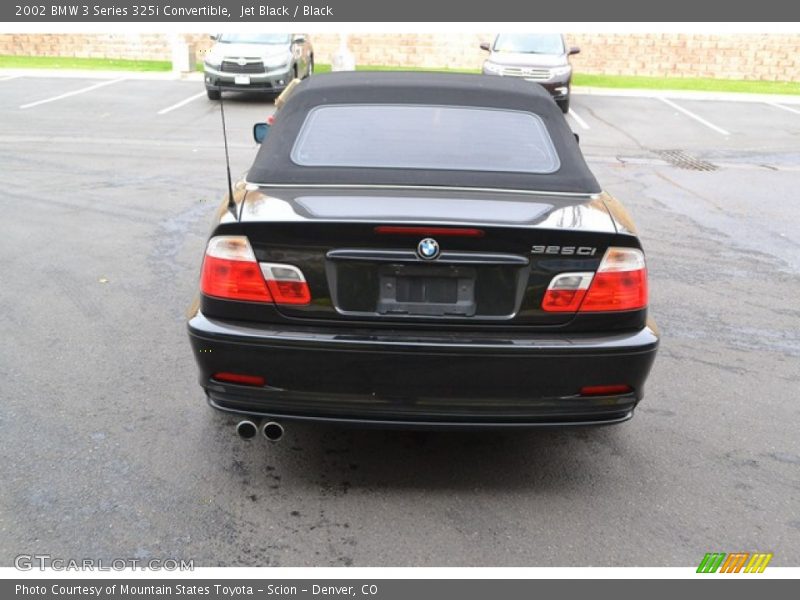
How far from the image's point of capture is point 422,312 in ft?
10.6

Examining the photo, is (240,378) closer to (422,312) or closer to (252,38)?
(422,312)

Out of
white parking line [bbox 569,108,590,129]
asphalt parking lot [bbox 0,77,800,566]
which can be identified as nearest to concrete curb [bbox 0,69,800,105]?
white parking line [bbox 569,108,590,129]

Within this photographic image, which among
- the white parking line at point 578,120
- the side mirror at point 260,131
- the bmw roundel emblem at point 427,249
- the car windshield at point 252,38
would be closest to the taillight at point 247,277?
the bmw roundel emblem at point 427,249

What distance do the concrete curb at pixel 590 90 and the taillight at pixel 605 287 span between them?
18057mm

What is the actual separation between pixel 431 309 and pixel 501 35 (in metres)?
16.9

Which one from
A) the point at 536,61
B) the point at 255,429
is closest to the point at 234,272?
the point at 255,429

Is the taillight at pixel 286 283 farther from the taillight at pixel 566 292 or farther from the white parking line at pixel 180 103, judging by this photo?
the white parking line at pixel 180 103

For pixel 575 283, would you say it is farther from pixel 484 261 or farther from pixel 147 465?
pixel 147 465

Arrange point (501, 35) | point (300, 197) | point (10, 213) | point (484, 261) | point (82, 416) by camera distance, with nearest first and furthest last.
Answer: point (484, 261) < point (300, 197) < point (82, 416) < point (10, 213) < point (501, 35)

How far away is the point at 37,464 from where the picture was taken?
3662 millimetres

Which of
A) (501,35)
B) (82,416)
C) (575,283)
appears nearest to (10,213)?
(82,416)

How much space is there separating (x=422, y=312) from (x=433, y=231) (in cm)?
32

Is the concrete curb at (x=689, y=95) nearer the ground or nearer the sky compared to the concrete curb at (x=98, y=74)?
nearer the sky

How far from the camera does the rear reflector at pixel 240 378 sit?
3.27 meters
